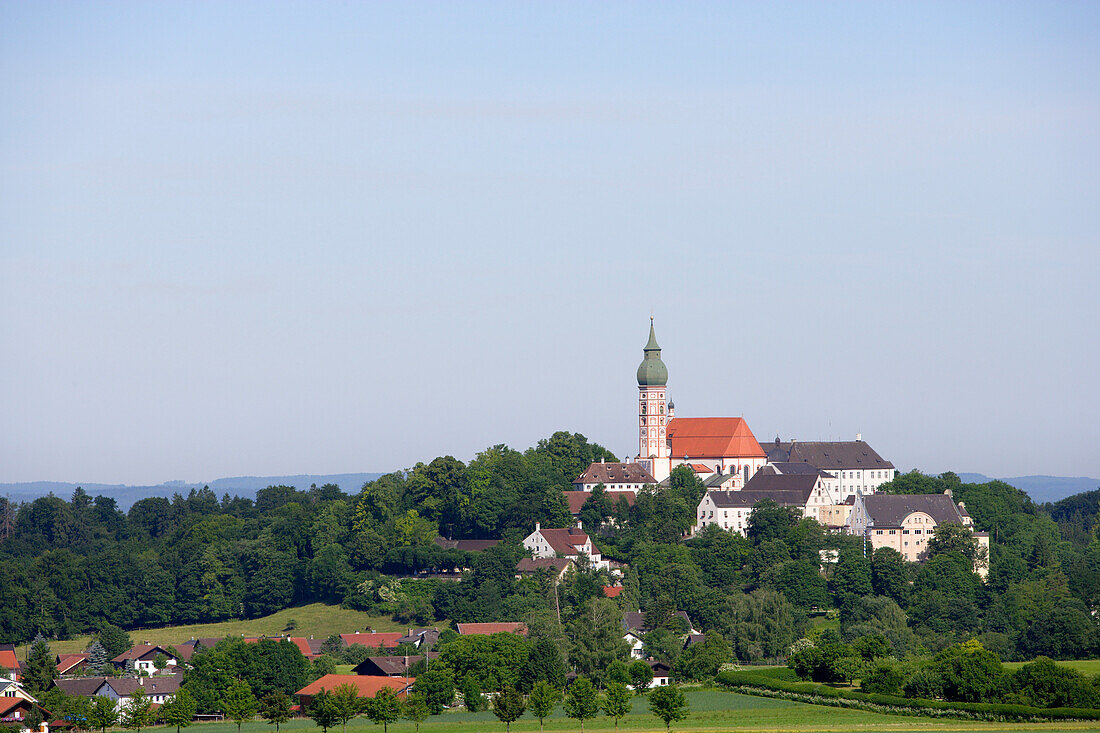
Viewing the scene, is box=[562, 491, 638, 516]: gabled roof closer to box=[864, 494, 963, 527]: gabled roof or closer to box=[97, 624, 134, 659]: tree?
box=[864, 494, 963, 527]: gabled roof

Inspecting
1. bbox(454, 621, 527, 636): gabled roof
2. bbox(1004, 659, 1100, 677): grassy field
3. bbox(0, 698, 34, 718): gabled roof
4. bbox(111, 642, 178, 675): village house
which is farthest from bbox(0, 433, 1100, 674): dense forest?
→ bbox(0, 698, 34, 718): gabled roof

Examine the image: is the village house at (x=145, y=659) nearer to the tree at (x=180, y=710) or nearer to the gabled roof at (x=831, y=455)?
the tree at (x=180, y=710)

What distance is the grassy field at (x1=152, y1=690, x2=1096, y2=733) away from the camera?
3051 inches

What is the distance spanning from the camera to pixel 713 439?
160875 millimetres

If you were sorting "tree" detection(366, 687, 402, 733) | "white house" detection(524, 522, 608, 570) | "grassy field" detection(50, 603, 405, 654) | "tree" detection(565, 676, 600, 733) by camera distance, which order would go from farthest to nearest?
1. "white house" detection(524, 522, 608, 570)
2. "grassy field" detection(50, 603, 405, 654)
3. "tree" detection(366, 687, 402, 733)
4. "tree" detection(565, 676, 600, 733)

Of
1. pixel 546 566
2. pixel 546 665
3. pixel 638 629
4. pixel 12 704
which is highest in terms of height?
pixel 546 566

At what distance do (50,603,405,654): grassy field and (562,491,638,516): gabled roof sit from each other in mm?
22316

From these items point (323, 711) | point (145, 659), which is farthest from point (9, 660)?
point (323, 711)

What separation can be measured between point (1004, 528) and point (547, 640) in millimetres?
60927

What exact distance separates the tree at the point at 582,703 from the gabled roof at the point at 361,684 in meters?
11.2

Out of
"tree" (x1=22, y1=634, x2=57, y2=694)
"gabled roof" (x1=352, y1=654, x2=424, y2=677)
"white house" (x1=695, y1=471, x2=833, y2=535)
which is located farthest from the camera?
"white house" (x1=695, y1=471, x2=833, y2=535)

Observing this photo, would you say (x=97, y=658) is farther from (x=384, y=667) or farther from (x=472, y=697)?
(x=472, y=697)

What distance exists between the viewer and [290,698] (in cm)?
9350

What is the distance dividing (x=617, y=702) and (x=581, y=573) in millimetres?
44768
